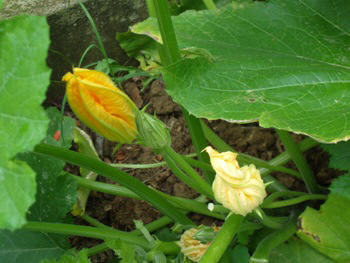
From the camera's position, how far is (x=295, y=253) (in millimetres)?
1483

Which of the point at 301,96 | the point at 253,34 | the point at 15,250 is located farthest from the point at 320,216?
the point at 15,250

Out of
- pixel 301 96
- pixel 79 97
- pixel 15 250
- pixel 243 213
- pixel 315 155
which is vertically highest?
pixel 79 97

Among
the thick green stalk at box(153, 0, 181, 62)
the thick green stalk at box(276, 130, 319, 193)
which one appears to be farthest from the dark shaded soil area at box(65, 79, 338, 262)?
the thick green stalk at box(153, 0, 181, 62)

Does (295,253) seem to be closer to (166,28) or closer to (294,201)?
(294,201)

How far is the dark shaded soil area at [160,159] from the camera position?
173cm

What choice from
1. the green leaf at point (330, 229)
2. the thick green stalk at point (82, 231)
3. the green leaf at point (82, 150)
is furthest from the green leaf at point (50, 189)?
the green leaf at point (330, 229)

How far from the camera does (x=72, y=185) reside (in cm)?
141

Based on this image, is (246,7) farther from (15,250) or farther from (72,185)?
(15,250)

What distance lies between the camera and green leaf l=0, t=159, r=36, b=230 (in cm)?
77

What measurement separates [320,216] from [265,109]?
38 cm

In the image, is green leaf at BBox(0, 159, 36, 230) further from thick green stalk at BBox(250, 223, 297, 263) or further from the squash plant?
thick green stalk at BBox(250, 223, 297, 263)

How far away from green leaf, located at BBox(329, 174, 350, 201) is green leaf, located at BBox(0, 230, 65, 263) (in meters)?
0.68

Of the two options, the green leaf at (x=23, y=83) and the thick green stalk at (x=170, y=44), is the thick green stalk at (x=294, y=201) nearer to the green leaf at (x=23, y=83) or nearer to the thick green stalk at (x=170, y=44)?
the thick green stalk at (x=170, y=44)

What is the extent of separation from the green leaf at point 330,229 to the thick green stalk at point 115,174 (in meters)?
0.31
